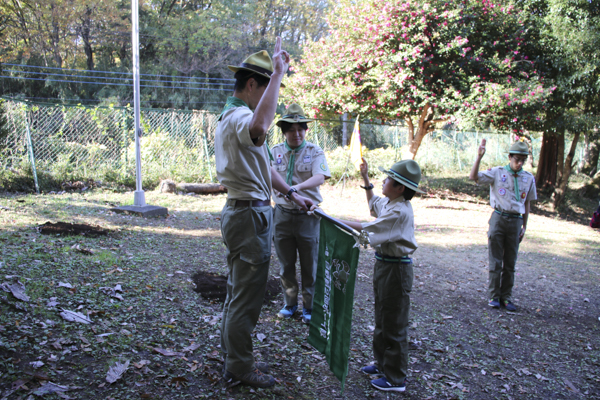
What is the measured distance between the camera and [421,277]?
640 cm

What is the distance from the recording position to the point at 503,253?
18.0 feet

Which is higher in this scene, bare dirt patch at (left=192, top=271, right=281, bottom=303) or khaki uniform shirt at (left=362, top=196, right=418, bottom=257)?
khaki uniform shirt at (left=362, top=196, right=418, bottom=257)

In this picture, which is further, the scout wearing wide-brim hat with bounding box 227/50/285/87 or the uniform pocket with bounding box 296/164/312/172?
the uniform pocket with bounding box 296/164/312/172

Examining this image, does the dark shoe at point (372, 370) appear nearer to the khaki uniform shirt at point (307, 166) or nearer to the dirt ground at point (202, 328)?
the dirt ground at point (202, 328)

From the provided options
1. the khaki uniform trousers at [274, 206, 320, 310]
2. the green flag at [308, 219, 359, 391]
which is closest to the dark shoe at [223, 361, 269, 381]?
the green flag at [308, 219, 359, 391]

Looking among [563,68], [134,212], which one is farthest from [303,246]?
[563,68]

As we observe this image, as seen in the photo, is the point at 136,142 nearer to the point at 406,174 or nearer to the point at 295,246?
the point at 295,246

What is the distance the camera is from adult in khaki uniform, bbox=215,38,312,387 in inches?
111

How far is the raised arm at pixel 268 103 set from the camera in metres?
2.43

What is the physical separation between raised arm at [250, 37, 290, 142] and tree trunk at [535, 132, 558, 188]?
17.2 m

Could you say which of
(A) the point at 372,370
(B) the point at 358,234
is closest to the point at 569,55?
(A) the point at 372,370

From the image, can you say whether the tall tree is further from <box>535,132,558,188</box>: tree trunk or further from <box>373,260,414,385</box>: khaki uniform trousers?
<box>373,260,414,385</box>: khaki uniform trousers

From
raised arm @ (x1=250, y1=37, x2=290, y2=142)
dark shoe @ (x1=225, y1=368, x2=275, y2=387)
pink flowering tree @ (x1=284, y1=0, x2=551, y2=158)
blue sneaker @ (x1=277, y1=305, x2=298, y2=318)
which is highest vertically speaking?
pink flowering tree @ (x1=284, y1=0, x2=551, y2=158)

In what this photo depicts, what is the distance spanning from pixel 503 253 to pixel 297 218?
119 inches
